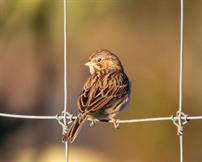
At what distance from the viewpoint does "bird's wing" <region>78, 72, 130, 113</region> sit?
409 centimetres

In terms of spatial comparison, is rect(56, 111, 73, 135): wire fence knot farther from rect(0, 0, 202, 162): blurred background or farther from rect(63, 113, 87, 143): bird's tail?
rect(0, 0, 202, 162): blurred background

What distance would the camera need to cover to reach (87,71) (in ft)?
25.9

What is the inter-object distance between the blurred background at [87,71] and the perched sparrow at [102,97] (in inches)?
87.7

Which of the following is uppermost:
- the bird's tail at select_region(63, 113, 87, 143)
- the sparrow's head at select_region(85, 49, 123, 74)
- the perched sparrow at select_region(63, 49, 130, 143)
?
the sparrow's head at select_region(85, 49, 123, 74)

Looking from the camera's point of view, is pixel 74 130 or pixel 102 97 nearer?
pixel 74 130

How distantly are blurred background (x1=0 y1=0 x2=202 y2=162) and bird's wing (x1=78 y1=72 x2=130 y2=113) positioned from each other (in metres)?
2.27

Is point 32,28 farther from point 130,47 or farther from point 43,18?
point 130,47

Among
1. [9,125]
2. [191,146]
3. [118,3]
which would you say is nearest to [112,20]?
[118,3]

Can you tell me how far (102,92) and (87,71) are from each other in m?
3.65

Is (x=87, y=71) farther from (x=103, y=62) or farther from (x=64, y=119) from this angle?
(x=64, y=119)

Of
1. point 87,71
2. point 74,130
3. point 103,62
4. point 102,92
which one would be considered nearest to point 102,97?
point 102,92

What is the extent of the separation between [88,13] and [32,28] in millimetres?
596

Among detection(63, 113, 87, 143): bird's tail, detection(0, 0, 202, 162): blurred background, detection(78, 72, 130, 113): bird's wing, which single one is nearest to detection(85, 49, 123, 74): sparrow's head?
detection(78, 72, 130, 113): bird's wing

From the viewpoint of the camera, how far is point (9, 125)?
7566 mm
